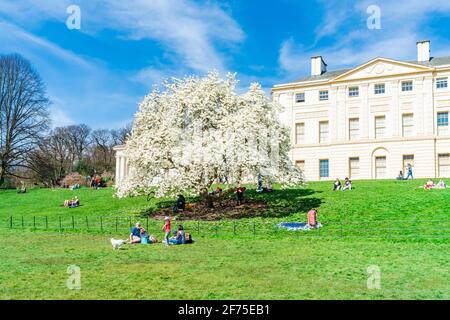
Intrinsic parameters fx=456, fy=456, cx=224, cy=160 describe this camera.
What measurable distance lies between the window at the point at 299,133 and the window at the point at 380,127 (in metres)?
9.55

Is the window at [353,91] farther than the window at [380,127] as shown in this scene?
Yes

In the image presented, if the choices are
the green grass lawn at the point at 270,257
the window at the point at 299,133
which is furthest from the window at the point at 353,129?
the green grass lawn at the point at 270,257

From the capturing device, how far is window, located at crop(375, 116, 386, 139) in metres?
57.4

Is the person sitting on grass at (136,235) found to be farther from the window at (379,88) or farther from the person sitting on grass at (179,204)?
the window at (379,88)

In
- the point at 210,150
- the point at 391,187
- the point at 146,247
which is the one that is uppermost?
the point at 210,150

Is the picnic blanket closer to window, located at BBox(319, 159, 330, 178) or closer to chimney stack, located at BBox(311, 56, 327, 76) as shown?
window, located at BBox(319, 159, 330, 178)

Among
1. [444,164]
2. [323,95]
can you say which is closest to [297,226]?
[444,164]

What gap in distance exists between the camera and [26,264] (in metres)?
18.1

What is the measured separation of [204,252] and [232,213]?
13617mm

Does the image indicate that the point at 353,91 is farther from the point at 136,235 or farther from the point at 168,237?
the point at 136,235

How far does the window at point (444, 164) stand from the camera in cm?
5347
